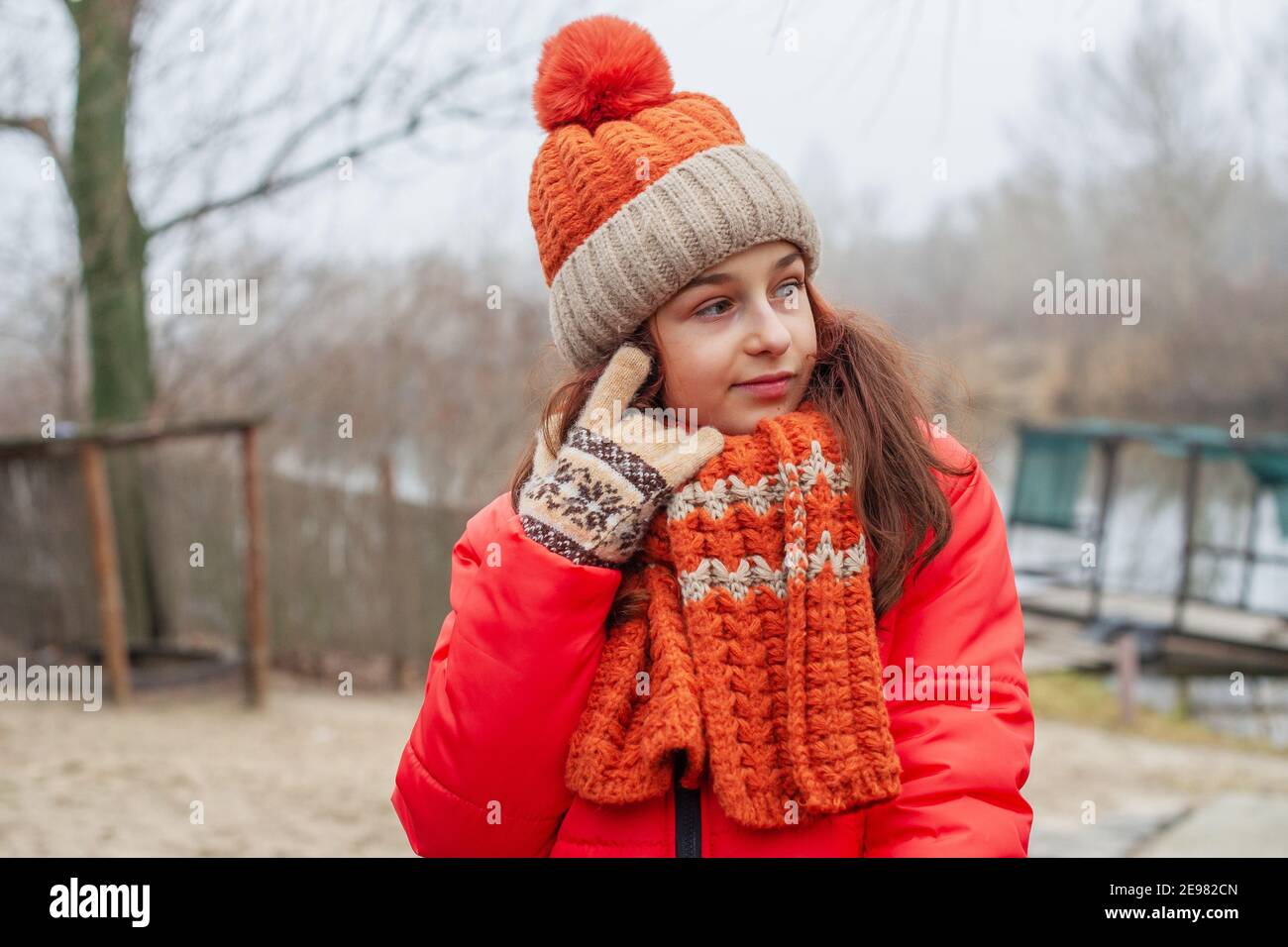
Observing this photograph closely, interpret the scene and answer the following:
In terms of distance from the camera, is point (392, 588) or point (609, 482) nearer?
point (609, 482)

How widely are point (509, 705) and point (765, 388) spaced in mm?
563

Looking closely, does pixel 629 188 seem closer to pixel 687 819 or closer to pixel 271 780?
pixel 687 819

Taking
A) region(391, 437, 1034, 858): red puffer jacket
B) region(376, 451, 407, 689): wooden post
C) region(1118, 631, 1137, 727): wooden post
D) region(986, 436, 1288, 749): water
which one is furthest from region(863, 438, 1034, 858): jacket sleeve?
region(1118, 631, 1137, 727): wooden post

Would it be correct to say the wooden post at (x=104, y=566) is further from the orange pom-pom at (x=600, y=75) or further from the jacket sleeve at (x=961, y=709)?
the jacket sleeve at (x=961, y=709)

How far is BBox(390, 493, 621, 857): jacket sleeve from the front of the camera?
153cm

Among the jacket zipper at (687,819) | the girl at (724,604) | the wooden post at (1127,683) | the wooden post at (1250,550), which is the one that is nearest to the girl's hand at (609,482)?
the girl at (724,604)

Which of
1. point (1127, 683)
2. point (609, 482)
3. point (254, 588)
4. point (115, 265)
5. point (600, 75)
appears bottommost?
point (1127, 683)

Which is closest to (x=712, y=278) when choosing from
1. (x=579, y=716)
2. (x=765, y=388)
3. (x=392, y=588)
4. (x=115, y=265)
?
(x=765, y=388)

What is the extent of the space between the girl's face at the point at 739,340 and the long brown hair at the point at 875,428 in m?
0.06

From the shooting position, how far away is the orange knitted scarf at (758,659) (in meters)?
1.48

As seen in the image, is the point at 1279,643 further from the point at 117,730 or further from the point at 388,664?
the point at 117,730

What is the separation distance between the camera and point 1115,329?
87.4 ft

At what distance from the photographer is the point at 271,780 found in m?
5.59

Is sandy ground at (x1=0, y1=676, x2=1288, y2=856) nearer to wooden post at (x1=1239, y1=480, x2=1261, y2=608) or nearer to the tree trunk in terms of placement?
the tree trunk
